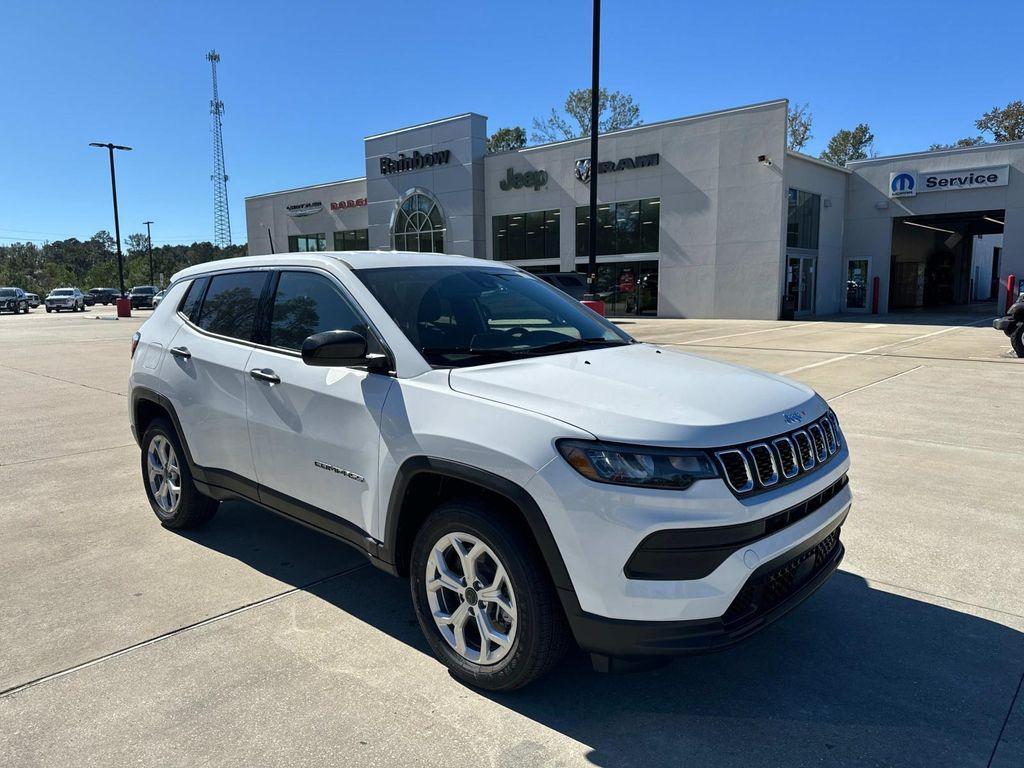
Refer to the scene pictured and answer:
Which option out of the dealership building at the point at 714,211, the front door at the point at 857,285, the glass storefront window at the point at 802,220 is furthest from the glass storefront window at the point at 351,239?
the front door at the point at 857,285

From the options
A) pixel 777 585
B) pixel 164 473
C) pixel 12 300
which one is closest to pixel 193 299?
pixel 164 473

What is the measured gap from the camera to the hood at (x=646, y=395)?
97.4 inches

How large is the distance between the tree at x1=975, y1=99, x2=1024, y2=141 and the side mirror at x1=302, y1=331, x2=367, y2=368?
65209 millimetres

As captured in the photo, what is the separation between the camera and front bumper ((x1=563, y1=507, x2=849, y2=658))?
94.3 inches

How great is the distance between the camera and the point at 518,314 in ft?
12.6

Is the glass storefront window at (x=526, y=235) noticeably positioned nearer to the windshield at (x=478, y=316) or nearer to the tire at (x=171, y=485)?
the tire at (x=171, y=485)

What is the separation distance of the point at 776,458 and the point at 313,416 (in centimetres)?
206

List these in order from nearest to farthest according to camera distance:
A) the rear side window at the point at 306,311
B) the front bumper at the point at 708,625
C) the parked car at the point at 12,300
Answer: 1. the front bumper at the point at 708,625
2. the rear side window at the point at 306,311
3. the parked car at the point at 12,300

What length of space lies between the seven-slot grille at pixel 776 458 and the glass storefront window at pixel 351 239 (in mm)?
41949

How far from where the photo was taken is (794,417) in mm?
2852

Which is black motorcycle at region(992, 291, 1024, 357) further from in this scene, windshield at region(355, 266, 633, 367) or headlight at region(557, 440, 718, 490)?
headlight at region(557, 440, 718, 490)

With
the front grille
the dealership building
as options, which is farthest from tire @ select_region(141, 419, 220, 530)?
the dealership building

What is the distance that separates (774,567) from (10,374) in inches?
571

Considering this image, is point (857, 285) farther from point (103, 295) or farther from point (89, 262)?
point (89, 262)
